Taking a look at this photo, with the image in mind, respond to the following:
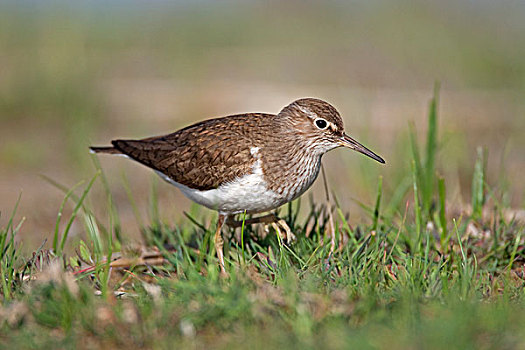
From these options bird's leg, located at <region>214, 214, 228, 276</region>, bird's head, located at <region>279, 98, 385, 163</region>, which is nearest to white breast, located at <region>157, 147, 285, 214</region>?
bird's leg, located at <region>214, 214, 228, 276</region>

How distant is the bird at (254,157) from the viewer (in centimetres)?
455

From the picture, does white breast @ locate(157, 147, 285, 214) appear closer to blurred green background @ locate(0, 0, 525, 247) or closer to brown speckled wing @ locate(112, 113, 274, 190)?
brown speckled wing @ locate(112, 113, 274, 190)

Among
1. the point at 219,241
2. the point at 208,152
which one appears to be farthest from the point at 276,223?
the point at 208,152

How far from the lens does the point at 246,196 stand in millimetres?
4504

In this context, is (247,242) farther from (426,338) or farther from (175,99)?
(175,99)

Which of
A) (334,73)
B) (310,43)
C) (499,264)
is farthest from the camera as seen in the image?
(310,43)

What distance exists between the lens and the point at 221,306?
10.7 feet

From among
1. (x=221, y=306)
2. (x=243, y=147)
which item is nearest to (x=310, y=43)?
(x=243, y=147)

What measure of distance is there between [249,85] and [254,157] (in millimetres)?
6030

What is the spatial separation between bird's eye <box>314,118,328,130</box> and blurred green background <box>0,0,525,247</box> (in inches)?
58.8

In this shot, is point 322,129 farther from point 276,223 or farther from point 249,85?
point 249,85

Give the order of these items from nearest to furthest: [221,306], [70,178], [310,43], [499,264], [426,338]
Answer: [426,338] → [221,306] → [499,264] → [70,178] → [310,43]

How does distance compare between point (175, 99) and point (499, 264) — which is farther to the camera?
point (175, 99)

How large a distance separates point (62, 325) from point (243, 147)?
6.11 ft
